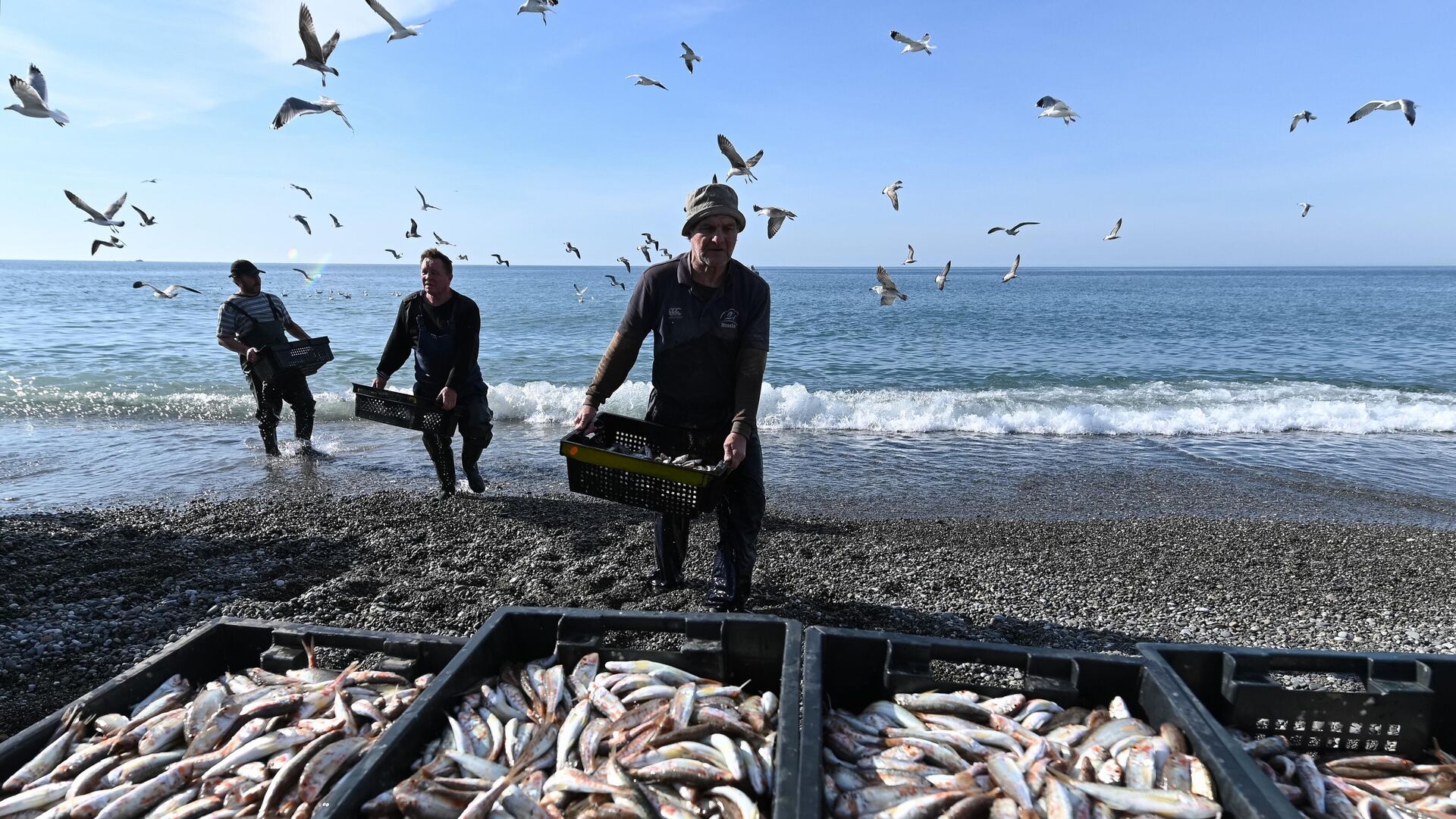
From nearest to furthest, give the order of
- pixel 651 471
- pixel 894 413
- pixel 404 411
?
pixel 651 471, pixel 404 411, pixel 894 413

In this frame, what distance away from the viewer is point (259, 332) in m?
8.79

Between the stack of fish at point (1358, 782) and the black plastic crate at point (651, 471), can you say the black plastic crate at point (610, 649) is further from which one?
the stack of fish at point (1358, 782)

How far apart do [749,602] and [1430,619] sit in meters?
4.91

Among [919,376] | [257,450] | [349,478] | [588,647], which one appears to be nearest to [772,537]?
[588,647]

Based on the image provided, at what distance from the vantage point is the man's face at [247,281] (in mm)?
8422

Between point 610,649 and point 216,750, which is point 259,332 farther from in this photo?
point 610,649

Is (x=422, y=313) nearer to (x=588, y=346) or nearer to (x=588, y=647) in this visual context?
(x=588, y=647)

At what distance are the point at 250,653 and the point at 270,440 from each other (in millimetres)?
7662

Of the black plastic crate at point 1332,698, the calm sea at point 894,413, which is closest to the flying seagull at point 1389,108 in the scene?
the calm sea at point 894,413

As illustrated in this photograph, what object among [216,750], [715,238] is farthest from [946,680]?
[216,750]

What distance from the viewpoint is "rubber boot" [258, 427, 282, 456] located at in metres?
9.91

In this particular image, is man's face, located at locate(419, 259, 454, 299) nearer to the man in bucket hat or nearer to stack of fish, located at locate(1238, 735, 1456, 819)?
the man in bucket hat

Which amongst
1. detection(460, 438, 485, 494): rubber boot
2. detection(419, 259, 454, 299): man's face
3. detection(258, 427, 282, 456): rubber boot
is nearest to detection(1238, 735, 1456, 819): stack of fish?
detection(419, 259, 454, 299): man's face

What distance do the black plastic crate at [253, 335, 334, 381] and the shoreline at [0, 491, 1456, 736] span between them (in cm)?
189
